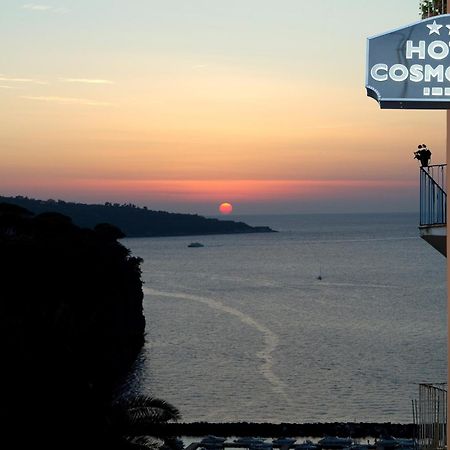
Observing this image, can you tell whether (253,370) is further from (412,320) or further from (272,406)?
(412,320)

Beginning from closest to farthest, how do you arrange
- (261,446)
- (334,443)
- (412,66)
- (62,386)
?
(412,66), (62,386), (261,446), (334,443)

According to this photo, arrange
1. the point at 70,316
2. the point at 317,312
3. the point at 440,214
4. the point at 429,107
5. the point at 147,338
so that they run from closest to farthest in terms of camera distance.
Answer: the point at 429,107 < the point at 440,214 < the point at 70,316 < the point at 147,338 < the point at 317,312

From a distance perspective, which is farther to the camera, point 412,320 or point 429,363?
point 412,320

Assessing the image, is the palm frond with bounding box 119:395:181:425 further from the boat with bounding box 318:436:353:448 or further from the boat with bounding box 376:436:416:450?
the boat with bounding box 318:436:353:448

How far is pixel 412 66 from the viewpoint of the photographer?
7.70m

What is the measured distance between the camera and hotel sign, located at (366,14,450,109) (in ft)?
25.0

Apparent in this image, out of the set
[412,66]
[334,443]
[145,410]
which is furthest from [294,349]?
[412,66]

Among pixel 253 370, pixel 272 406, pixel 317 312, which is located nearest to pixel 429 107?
pixel 272 406

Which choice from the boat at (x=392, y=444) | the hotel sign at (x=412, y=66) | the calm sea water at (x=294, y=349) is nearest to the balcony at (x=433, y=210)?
the hotel sign at (x=412, y=66)

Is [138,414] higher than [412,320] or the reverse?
higher

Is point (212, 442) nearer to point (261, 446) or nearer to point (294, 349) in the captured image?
point (261, 446)

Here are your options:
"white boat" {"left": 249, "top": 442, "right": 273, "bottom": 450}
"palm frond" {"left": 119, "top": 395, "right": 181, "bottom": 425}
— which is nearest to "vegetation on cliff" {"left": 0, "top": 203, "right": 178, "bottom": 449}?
"palm frond" {"left": 119, "top": 395, "right": 181, "bottom": 425}

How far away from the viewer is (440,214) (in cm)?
1212

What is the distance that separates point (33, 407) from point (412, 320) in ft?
305
